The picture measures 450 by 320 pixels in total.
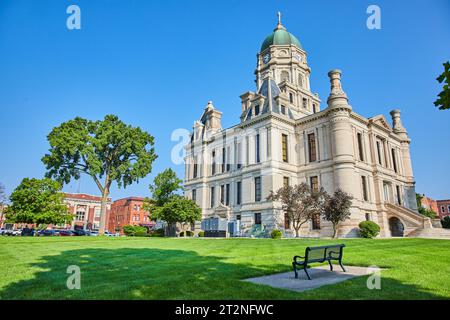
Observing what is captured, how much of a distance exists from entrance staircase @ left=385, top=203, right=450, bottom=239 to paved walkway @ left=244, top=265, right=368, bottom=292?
29908mm

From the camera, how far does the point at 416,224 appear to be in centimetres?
3591

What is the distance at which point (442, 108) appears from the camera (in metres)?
4.97

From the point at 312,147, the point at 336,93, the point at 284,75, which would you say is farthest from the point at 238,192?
the point at 284,75

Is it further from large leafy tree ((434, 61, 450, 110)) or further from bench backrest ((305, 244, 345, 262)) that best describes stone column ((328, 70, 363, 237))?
large leafy tree ((434, 61, 450, 110))

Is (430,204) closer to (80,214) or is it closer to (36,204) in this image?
(36,204)

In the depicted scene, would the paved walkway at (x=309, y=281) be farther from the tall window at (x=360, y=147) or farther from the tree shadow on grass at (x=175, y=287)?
the tall window at (x=360, y=147)

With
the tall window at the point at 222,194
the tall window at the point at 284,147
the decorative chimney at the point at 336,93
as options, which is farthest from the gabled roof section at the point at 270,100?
the tall window at the point at 222,194

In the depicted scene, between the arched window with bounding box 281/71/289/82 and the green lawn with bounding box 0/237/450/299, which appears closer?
the green lawn with bounding box 0/237/450/299

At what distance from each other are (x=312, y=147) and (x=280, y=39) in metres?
27.5

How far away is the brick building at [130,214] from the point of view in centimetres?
8944

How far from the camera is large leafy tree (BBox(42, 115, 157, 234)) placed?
128 ft

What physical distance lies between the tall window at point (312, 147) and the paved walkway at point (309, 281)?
33926 mm

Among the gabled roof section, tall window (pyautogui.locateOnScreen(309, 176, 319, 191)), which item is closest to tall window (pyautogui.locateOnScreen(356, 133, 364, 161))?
tall window (pyautogui.locateOnScreen(309, 176, 319, 191))

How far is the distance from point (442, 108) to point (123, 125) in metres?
41.2
